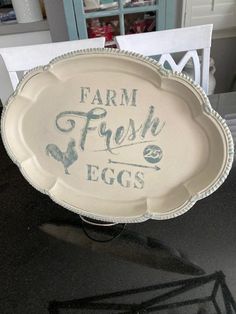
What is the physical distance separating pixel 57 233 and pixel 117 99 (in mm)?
327

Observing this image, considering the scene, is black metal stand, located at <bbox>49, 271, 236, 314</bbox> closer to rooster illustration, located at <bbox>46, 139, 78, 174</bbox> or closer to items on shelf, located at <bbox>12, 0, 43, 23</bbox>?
rooster illustration, located at <bbox>46, 139, 78, 174</bbox>

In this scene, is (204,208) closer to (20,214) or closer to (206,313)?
(206,313)

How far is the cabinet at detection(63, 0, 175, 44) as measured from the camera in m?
1.40

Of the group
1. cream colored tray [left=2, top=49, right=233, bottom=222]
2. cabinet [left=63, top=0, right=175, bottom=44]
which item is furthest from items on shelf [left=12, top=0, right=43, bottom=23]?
cream colored tray [left=2, top=49, right=233, bottom=222]

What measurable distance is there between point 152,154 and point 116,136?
Answer: 67 millimetres

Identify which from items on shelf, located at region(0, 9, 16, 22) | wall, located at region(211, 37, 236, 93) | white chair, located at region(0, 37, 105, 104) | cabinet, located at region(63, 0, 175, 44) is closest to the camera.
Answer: white chair, located at region(0, 37, 105, 104)

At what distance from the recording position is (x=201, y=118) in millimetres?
417

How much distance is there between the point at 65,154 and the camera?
0.48 m

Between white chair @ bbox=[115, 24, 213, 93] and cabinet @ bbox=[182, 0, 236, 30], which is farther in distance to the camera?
cabinet @ bbox=[182, 0, 236, 30]

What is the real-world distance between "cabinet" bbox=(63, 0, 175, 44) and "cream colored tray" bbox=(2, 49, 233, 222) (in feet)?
3.68

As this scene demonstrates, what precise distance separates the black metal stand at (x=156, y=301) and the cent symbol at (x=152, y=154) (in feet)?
0.75

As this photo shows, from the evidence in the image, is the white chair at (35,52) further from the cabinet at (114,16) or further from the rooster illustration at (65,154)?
the rooster illustration at (65,154)

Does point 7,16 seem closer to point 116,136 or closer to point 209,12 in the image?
point 209,12

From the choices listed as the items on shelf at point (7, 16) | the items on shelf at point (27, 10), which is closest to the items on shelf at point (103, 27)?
the items on shelf at point (27, 10)
